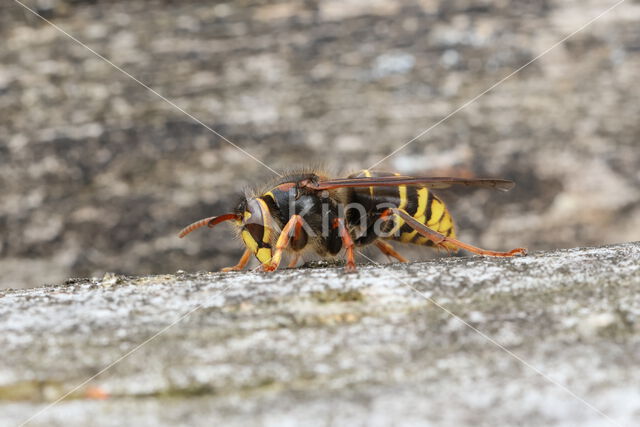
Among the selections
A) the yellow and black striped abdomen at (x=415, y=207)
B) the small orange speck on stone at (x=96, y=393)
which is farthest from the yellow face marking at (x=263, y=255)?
the small orange speck on stone at (x=96, y=393)

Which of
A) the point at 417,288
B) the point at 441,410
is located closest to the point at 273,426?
the point at 441,410

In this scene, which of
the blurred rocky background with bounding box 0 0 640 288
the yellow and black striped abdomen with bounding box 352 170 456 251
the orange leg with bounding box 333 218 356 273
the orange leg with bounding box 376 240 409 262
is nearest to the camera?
the orange leg with bounding box 333 218 356 273

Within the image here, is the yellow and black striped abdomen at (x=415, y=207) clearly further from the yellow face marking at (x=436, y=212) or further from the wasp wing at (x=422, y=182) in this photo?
the wasp wing at (x=422, y=182)

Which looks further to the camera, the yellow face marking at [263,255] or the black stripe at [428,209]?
the black stripe at [428,209]

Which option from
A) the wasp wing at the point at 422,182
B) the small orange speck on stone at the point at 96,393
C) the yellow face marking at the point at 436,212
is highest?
the wasp wing at the point at 422,182

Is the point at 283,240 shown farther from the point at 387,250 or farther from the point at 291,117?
the point at 387,250

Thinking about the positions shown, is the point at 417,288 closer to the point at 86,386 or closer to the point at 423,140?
the point at 86,386

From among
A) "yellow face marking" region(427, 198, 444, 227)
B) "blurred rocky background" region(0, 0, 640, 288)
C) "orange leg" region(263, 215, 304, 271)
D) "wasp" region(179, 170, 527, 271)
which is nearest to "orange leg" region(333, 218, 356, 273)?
"wasp" region(179, 170, 527, 271)

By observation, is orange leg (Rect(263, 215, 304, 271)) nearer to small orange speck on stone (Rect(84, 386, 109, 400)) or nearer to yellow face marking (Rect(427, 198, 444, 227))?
yellow face marking (Rect(427, 198, 444, 227))
